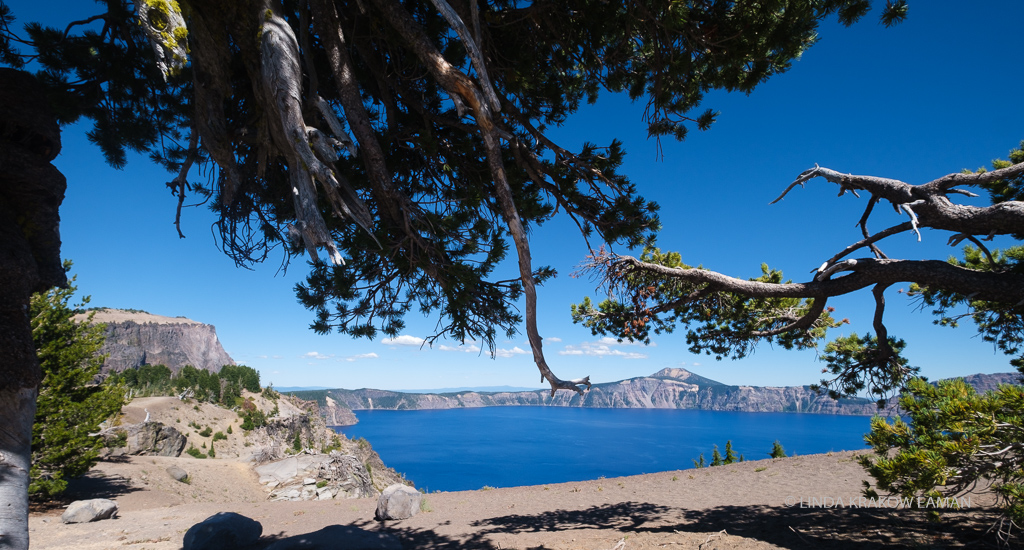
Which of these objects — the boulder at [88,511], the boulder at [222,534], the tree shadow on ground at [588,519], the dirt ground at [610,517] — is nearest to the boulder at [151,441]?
the dirt ground at [610,517]

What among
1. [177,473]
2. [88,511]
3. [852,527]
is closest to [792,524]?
[852,527]

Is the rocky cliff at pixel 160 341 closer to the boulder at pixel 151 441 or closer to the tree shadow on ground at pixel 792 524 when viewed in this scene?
the boulder at pixel 151 441

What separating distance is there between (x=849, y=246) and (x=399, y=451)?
103 metres

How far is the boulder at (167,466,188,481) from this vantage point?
15.2 metres

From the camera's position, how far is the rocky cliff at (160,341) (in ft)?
420

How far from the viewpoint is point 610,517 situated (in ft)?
23.0

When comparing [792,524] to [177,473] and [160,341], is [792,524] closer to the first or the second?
[177,473]

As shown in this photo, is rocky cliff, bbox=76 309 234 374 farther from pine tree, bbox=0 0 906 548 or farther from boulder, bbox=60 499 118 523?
pine tree, bbox=0 0 906 548

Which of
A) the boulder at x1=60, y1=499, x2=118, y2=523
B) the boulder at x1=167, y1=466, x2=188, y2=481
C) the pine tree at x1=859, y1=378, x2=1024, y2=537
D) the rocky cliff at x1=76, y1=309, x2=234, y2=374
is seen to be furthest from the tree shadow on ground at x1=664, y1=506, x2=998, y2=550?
the rocky cliff at x1=76, y1=309, x2=234, y2=374

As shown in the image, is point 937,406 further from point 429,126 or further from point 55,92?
point 55,92

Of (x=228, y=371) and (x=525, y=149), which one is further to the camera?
(x=228, y=371)

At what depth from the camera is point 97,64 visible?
3529 mm

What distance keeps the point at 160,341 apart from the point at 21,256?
18516 centimetres

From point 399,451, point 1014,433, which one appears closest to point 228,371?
point 399,451
